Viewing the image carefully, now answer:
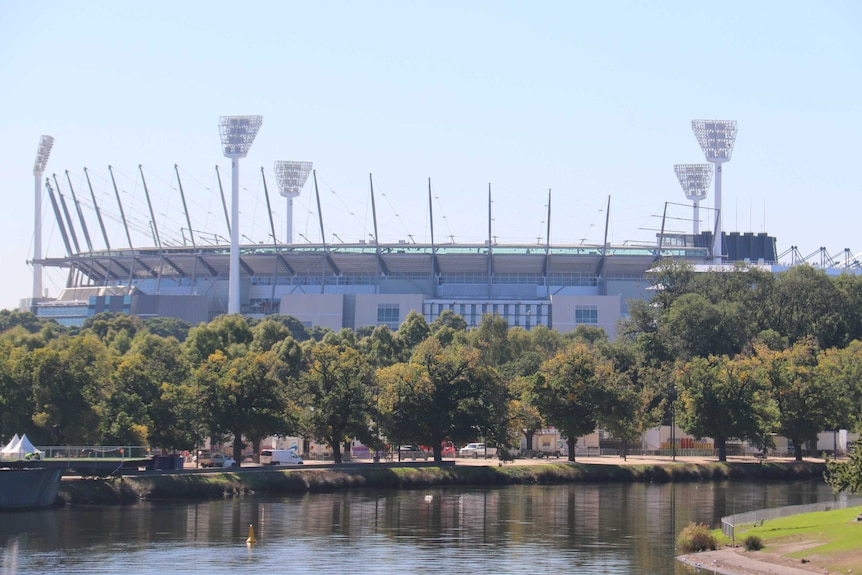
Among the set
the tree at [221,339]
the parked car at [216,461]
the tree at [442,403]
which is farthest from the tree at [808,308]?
the parked car at [216,461]

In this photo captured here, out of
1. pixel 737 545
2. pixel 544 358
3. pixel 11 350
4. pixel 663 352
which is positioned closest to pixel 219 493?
pixel 11 350

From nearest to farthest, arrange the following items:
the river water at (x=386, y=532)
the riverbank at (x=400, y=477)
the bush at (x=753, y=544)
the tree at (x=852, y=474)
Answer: the bush at (x=753, y=544) → the tree at (x=852, y=474) → the river water at (x=386, y=532) → the riverbank at (x=400, y=477)

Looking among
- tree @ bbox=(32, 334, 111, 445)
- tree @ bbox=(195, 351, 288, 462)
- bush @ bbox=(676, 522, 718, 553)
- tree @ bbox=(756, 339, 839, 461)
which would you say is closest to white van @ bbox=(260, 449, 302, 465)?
tree @ bbox=(195, 351, 288, 462)

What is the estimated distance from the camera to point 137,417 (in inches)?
3546

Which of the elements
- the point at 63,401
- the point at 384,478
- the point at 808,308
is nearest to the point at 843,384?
the point at 808,308

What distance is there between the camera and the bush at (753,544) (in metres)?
53.6

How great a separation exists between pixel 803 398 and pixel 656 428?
53.8 feet

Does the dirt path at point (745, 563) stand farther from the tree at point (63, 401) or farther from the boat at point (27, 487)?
the tree at point (63, 401)

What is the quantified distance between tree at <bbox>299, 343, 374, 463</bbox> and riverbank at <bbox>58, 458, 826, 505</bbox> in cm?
260

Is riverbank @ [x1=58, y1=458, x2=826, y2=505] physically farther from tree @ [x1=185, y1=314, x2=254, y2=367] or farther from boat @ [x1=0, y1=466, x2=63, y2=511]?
tree @ [x1=185, y1=314, x2=254, y2=367]

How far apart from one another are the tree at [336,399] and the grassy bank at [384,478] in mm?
3156

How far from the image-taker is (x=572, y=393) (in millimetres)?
105500

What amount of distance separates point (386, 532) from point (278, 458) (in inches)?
1305

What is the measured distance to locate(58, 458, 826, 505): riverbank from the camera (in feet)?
268
